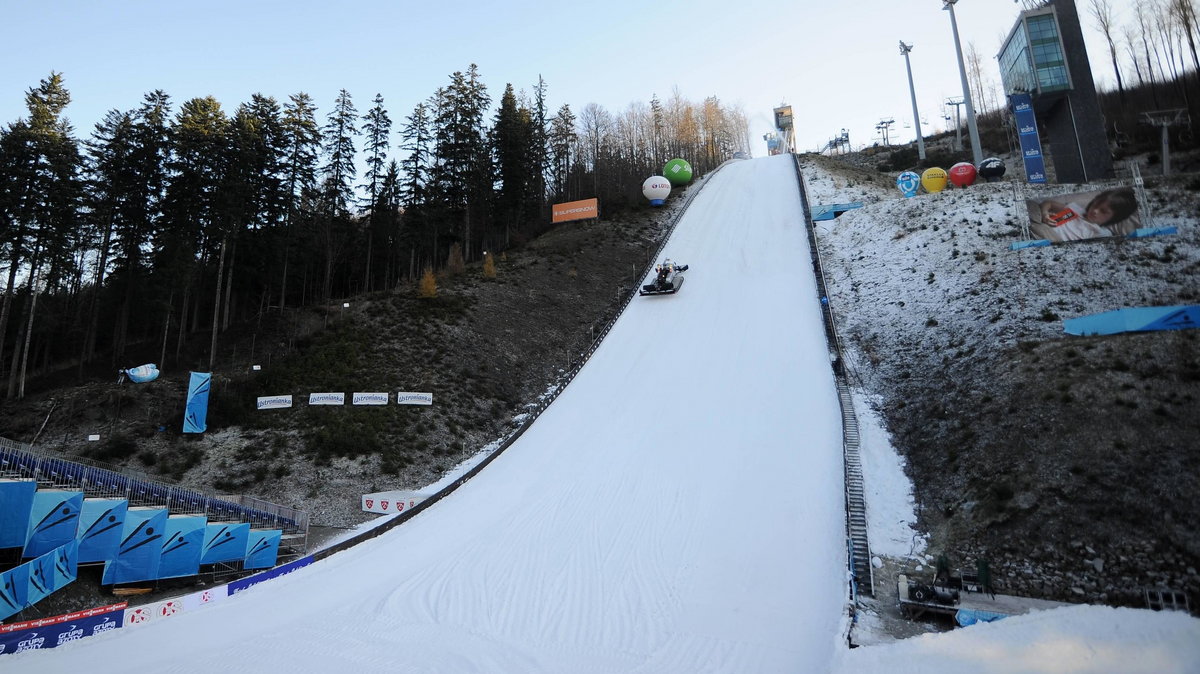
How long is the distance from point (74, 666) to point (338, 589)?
4013 mm

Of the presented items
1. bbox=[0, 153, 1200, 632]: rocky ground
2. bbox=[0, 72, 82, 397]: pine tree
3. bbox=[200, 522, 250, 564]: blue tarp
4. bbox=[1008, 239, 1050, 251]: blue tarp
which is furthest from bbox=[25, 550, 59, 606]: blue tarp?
bbox=[1008, 239, 1050, 251]: blue tarp

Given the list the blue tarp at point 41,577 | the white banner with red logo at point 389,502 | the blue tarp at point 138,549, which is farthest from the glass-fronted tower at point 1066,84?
the blue tarp at point 41,577

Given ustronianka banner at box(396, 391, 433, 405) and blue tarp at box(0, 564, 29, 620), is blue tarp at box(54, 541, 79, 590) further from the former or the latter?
ustronianka banner at box(396, 391, 433, 405)

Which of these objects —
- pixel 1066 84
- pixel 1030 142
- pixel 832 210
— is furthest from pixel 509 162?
pixel 1066 84

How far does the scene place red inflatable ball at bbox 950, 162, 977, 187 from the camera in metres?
30.6

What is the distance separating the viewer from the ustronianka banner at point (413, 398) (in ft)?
66.3

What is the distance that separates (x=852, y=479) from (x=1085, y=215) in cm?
1343

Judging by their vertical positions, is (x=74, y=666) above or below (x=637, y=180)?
below

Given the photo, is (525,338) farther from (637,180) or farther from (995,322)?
(637,180)

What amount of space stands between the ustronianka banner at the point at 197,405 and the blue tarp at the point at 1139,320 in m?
25.1

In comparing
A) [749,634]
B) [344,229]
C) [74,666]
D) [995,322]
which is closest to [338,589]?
[74,666]

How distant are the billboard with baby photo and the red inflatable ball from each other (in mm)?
12066

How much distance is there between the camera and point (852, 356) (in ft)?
69.2

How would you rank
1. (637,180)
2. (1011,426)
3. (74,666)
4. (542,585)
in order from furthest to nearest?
1. (637,180)
2. (1011,426)
3. (542,585)
4. (74,666)
